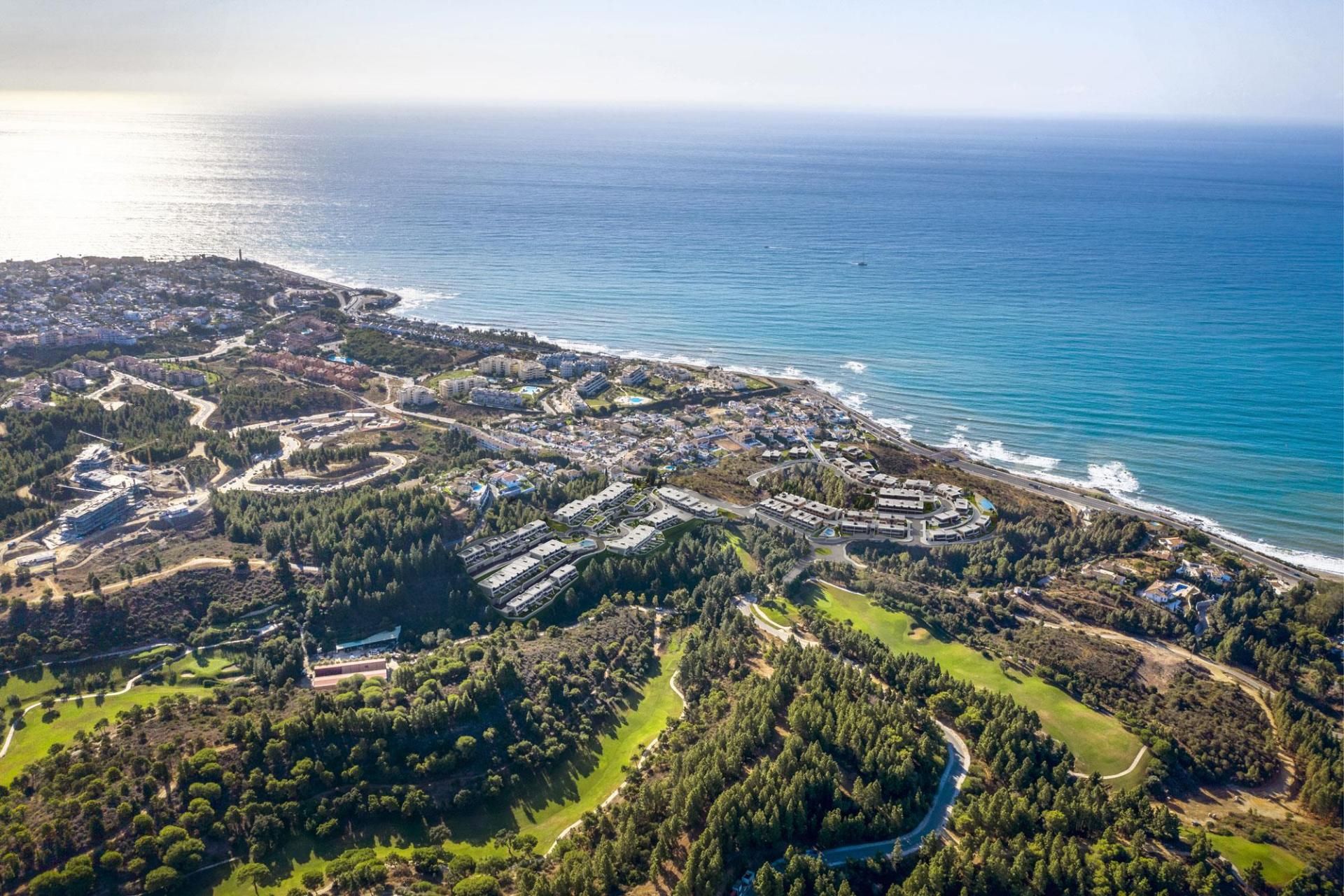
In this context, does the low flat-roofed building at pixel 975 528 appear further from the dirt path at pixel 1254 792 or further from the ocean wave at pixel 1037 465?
the dirt path at pixel 1254 792

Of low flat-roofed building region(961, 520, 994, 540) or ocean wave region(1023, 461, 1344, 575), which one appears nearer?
low flat-roofed building region(961, 520, 994, 540)

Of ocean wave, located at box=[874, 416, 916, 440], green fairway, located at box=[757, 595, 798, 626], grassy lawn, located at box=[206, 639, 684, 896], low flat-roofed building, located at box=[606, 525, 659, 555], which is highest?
ocean wave, located at box=[874, 416, 916, 440]

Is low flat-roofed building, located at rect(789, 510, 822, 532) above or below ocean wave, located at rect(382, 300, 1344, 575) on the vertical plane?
below

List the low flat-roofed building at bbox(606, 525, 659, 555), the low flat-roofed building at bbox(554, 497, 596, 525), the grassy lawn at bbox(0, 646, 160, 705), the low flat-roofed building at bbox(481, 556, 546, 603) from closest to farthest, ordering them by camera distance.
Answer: the grassy lawn at bbox(0, 646, 160, 705) → the low flat-roofed building at bbox(481, 556, 546, 603) → the low flat-roofed building at bbox(606, 525, 659, 555) → the low flat-roofed building at bbox(554, 497, 596, 525)

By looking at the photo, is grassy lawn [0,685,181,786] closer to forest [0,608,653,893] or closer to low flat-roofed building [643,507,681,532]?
forest [0,608,653,893]

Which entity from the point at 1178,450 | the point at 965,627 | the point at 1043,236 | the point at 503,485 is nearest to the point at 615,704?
the point at 965,627

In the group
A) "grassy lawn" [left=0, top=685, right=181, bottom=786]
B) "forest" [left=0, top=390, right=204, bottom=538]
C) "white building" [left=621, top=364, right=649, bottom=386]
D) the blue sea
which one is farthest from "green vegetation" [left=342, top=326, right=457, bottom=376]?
"grassy lawn" [left=0, top=685, right=181, bottom=786]

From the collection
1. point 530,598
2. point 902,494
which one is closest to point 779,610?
point 530,598

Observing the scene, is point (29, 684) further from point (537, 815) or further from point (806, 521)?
point (806, 521)
